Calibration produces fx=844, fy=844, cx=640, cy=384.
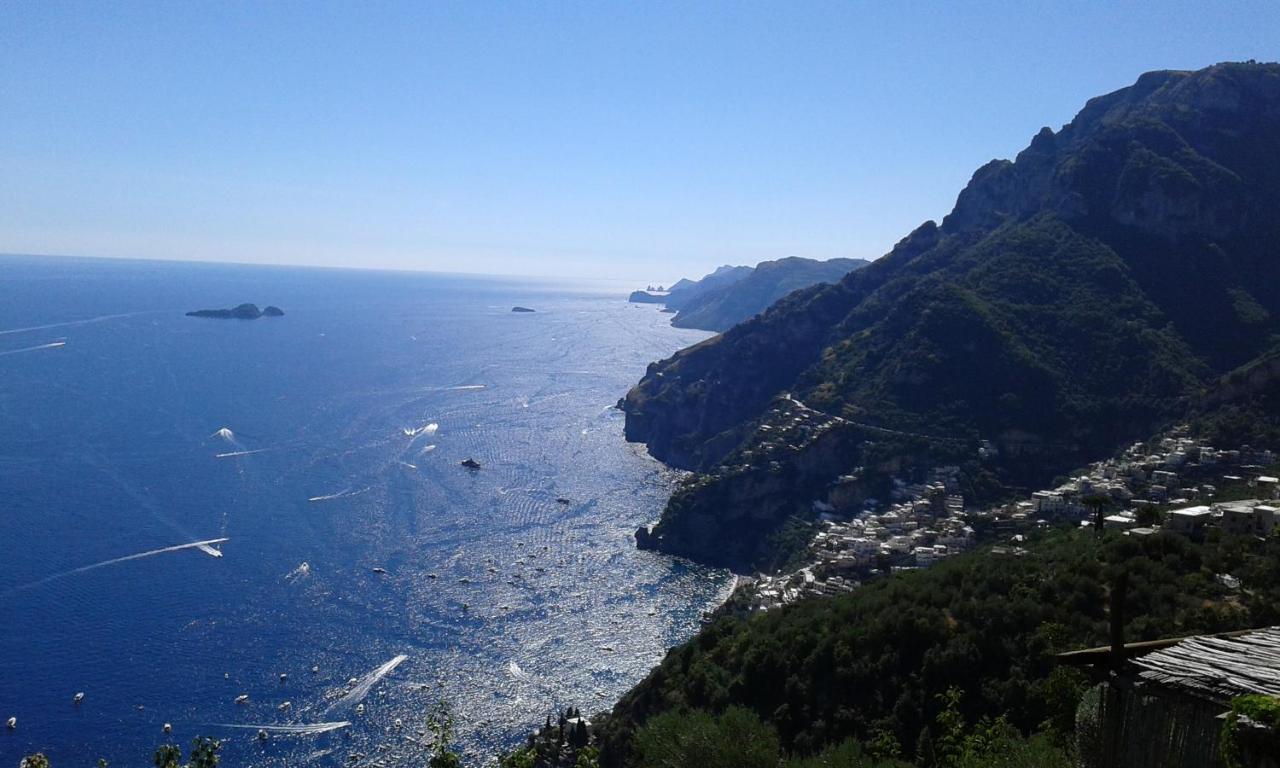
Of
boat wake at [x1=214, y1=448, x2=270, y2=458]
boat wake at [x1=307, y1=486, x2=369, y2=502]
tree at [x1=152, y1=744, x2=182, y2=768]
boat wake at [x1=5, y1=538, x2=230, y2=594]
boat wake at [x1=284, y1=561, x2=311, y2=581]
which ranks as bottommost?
boat wake at [x1=284, y1=561, x2=311, y2=581]

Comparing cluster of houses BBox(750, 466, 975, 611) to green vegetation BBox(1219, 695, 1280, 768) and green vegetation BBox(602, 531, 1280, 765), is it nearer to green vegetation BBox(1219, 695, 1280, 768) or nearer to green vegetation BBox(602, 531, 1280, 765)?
green vegetation BBox(602, 531, 1280, 765)

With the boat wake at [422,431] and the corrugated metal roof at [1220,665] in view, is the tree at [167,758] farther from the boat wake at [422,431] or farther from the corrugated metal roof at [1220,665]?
the boat wake at [422,431]

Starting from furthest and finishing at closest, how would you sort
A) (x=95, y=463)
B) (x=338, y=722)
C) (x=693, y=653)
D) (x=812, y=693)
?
1. (x=95, y=463)
2. (x=338, y=722)
3. (x=693, y=653)
4. (x=812, y=693)

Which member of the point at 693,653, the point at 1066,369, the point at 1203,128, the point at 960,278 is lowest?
the point at 693,653

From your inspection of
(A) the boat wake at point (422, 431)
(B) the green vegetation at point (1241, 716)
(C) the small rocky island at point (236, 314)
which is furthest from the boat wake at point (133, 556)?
(C) the small rocky island at point (236, 314)

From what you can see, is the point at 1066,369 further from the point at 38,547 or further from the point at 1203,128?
the point at 38,547

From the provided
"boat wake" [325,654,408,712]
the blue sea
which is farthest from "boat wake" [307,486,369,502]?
"boat wake" [325,654,408,712]

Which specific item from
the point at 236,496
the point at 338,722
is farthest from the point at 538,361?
the point at 338,722
